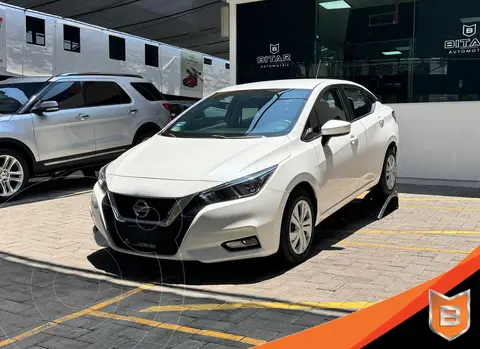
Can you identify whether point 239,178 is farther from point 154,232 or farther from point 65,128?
point 65,128

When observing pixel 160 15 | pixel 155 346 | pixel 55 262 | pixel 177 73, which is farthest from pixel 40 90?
pixel 177 73

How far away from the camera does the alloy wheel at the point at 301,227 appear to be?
182 inches

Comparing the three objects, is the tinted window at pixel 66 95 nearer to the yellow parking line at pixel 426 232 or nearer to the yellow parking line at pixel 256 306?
the yellow parking line at pixel 426 232

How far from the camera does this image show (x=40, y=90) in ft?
27.5

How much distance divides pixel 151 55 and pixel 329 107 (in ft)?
47.8

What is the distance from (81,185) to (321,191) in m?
6.20

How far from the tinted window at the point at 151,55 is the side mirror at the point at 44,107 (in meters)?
11.1

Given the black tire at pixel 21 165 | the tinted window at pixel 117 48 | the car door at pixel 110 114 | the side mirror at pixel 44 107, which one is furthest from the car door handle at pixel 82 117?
the tinted window at pixel 117 48

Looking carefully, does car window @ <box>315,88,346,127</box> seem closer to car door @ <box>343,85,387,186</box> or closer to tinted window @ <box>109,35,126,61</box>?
car door @ <box>343,85,387,186</box>

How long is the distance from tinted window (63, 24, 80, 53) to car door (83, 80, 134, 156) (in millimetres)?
7481

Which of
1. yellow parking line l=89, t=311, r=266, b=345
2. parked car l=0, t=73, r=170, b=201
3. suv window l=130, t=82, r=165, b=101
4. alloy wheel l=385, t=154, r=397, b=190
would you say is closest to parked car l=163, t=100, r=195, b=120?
suv window l=130, t=82, r=165, b=101

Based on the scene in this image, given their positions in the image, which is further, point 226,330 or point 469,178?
point 469,178

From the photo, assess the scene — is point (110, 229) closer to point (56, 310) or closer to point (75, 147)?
point (56, 310)

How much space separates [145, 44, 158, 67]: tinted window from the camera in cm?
1895
